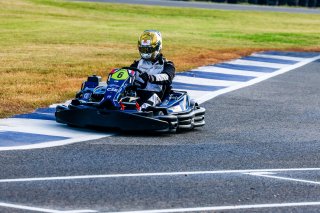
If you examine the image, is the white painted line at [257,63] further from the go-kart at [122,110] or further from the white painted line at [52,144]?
the white painted line at [52,144]

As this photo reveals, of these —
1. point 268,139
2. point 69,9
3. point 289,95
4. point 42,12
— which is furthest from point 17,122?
point 69,9

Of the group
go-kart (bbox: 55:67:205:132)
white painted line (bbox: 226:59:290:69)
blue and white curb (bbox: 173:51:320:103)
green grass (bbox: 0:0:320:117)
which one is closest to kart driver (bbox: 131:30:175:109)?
go-kart (bbox: 55:67:205:132)

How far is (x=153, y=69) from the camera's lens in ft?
44.2

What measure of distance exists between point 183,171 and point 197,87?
829 centimetres

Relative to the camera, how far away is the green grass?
18109mm

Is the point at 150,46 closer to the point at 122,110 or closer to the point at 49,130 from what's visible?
the point at 122,110

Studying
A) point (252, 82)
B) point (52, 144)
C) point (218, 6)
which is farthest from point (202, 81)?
point (218, 6)

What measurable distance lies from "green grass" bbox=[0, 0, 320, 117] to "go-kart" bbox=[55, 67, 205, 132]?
1.36 metres

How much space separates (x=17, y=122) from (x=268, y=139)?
3.15 meters

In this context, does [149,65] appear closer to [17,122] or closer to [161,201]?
[17,122]

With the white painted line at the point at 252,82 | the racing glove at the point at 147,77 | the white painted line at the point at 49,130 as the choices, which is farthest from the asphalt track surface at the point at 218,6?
the white painted line at the point at 49,130

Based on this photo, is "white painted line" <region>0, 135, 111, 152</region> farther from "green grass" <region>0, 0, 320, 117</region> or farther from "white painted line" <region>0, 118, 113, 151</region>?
"green grass" <region>0, 0, 320, 117</region>

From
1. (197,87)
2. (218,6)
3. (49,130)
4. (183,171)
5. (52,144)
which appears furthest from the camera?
(218,6)

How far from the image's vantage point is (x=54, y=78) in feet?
61.2
